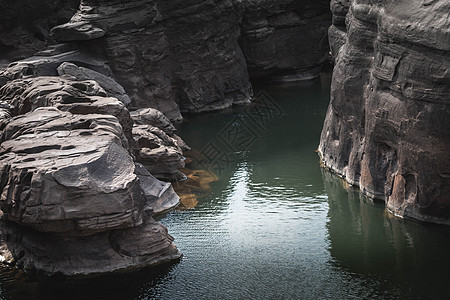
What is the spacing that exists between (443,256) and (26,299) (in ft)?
29.1

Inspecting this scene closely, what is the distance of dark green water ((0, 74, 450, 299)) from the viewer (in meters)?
13.9

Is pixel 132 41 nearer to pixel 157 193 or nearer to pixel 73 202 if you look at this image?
pixel 157 193

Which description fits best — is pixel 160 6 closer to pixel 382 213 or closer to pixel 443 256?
pixel 382 213

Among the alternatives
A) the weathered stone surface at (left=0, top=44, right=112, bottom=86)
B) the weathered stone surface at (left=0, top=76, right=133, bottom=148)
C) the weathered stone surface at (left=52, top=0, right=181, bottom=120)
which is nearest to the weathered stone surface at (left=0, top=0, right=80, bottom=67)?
the weathered stone surface at (left=0, top=44, right=112, bottom=86)

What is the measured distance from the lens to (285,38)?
33906 mm

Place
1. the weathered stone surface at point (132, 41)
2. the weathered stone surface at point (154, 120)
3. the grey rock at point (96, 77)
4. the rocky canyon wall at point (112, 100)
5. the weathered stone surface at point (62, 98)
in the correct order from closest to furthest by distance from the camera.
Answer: the rocky canyon wall at point (112, 100) < the weathered stone surface at point (62, 98) < the grey rock at point (96, 77) < the weathered stone surface at point (154, 120) < the weathered stone surface at point (132, 41)

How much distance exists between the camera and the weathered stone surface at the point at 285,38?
32.6 meters

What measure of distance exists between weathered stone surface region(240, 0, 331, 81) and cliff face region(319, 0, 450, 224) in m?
12.8

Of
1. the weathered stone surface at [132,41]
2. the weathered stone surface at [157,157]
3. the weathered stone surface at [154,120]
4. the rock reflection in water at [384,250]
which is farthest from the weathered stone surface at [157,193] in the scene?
the weathered stone surface at [132,41]

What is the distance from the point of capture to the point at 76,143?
14.7 meters

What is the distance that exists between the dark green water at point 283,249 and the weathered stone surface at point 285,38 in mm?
11318

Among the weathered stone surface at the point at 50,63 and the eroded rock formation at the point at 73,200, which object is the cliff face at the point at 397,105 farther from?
the weathered stone surface at the point at 50,63

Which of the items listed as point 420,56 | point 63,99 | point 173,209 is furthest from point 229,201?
point 420,56

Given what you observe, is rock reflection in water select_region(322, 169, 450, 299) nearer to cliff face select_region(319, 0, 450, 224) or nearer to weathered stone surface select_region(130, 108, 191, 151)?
cliff face select_region(319, 0, 450, 224)
